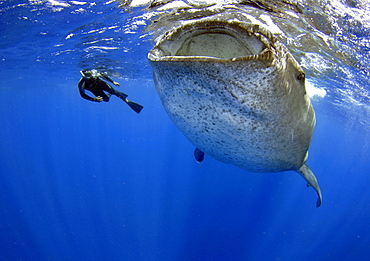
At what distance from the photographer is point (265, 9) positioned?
6.29 m

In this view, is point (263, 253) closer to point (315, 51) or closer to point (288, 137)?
point (315, 51)

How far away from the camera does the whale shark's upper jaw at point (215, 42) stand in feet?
6.21

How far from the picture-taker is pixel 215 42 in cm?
253

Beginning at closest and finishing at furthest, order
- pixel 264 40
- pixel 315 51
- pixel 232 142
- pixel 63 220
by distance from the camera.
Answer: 1. pixel 264 40
2. pixel 232 142
3. pixel 315 51
4. pixel 63 220

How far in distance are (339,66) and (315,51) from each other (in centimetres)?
218

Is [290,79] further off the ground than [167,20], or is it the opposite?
[290,79]

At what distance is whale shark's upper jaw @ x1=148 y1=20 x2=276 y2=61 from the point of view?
1.89 meters

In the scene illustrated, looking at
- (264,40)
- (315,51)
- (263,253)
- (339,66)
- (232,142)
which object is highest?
(264,40)

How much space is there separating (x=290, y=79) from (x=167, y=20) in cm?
651

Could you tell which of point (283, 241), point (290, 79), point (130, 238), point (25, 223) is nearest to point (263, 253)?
point (283, 241)

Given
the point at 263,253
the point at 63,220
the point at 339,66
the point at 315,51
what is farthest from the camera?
the point at 63,220

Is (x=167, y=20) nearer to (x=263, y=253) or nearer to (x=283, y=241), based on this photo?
(x=263, y=253)

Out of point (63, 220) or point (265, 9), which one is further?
point (63, 220)

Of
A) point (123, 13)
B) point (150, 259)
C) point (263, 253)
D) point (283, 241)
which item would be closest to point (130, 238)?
point (150, 259)
